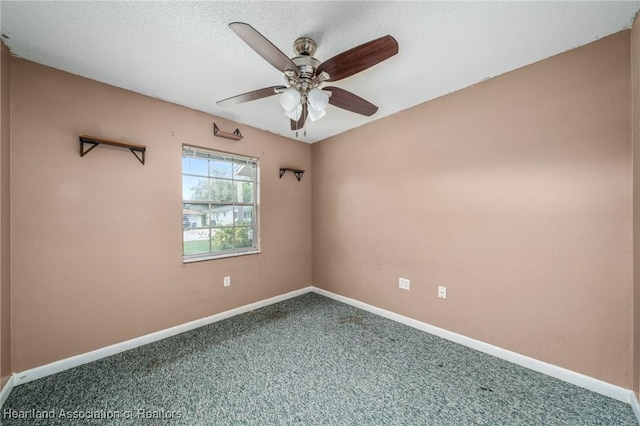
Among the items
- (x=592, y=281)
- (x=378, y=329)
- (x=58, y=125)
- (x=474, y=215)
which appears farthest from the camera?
(x=378, y=329)

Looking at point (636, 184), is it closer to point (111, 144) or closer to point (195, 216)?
point (195, 216)

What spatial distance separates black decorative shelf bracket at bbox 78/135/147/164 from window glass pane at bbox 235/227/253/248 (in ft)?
4.32

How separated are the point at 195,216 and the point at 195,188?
0.32 metres

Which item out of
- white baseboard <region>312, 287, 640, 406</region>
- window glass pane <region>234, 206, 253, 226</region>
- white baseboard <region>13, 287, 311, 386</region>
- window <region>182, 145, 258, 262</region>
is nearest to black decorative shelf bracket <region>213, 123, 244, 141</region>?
window <region>182, 145, 258, 262</region>

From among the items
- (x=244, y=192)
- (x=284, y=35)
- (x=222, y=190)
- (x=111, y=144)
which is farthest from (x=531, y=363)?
(x=111, y=144)

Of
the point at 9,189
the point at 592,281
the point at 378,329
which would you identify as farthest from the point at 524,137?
the point at 9,189

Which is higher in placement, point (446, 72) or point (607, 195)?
point (446, 72)

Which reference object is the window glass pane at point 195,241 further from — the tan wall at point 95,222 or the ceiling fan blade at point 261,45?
the ceiling fan blade at point 261,45

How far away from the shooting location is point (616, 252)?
169cm

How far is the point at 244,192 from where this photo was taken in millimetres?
3295

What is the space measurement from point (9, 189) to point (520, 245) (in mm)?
3968

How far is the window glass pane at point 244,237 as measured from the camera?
325 cm

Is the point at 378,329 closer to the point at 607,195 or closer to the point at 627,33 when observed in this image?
the point at 607,195

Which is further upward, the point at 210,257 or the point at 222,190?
the point at 222,190
